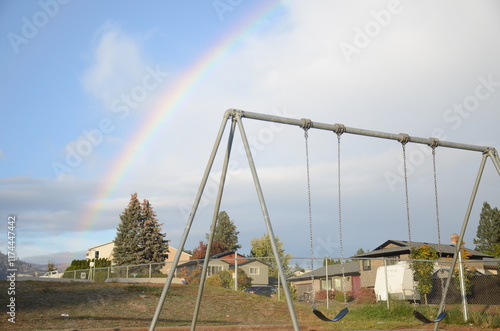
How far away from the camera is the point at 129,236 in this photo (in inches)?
2692

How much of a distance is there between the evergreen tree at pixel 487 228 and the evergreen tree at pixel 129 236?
6294 cm

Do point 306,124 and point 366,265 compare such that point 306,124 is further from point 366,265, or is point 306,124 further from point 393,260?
point 366,265

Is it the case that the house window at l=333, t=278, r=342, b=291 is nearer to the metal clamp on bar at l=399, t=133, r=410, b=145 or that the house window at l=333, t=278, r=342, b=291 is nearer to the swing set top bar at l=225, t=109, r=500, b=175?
the swing set top bar at l=225, t=109, r=500, b=175

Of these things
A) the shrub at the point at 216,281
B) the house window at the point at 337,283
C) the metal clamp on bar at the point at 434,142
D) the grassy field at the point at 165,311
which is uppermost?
the metal clamp on bar at the point at 434,142

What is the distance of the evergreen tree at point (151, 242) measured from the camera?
66500 mm

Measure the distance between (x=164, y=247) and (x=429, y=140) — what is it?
197 ft

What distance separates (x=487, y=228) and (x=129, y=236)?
6683cm

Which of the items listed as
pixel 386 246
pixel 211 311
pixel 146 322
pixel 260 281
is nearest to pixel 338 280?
pixel 386 246

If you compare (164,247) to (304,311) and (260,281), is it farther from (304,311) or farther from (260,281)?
(304,311)

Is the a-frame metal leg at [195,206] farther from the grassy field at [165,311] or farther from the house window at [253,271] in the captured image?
the house window at [253,271]

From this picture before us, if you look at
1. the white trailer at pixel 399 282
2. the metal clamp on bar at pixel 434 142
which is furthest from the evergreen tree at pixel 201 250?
the metal clamp on bar at pixel 434 142

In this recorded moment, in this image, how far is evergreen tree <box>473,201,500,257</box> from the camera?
8825 centimetres

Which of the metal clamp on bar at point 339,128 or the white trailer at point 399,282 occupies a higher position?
the metal clamp on bar at point 339,128

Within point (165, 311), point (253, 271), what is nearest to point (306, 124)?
point (165, 311)
